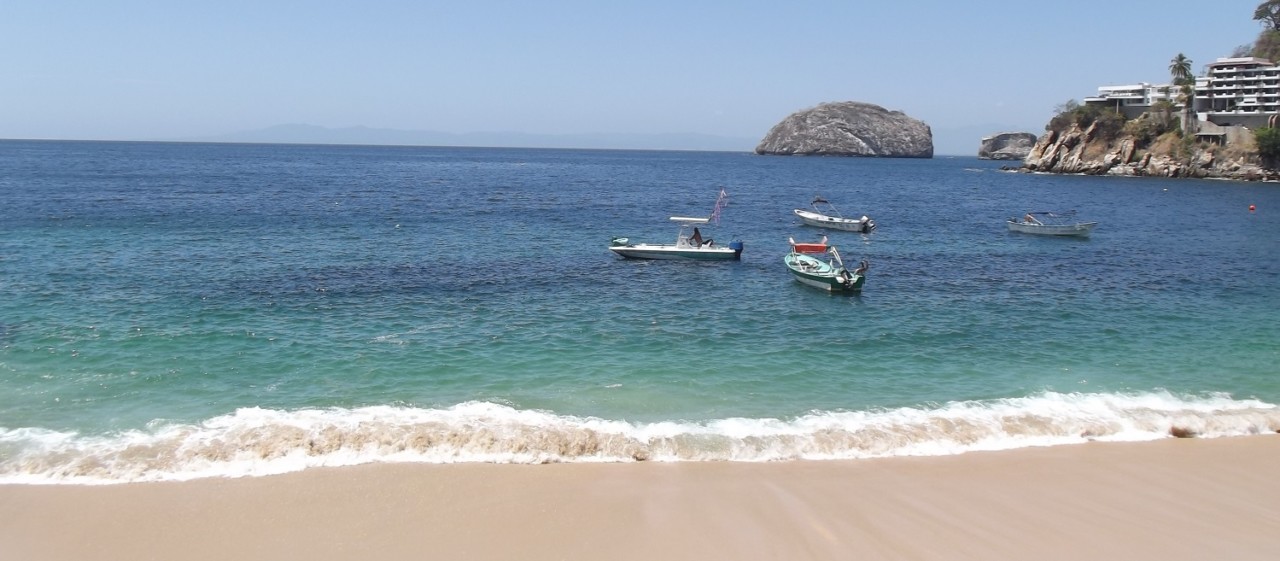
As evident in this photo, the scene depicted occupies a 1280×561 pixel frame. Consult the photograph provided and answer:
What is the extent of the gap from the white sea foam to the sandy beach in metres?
0.56

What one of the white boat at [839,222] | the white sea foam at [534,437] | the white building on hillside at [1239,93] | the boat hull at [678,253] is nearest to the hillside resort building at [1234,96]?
the white building on hillside at [1239,93]

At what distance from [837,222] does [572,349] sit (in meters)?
41.4

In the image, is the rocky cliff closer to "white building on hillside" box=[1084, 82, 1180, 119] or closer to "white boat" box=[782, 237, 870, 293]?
"white building on hillside" box=[1084, 82, 1180, 119]

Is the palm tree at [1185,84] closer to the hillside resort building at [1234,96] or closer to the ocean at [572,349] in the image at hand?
the hillside resort building at [1234,96]

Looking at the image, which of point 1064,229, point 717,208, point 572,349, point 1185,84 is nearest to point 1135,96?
point 1185,84

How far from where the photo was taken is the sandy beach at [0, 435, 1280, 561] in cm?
1174

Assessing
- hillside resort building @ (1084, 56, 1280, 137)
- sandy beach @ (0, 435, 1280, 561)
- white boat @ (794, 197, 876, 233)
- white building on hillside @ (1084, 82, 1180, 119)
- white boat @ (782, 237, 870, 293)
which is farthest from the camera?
white building on hillside @ (1084, 82, 1180, 119)

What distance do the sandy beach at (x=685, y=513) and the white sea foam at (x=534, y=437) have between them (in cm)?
56

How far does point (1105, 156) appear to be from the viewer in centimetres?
12312

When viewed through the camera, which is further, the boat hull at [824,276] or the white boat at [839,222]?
the white boat at [839,222]

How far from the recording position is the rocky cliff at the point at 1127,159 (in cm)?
10788

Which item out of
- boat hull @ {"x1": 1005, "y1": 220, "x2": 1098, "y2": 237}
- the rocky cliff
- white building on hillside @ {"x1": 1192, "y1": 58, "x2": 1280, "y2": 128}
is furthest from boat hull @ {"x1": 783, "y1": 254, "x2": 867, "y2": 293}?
white building on hillside @ {"x1": 1192, "y1": 58, "x2": 1280, "y2": 128}

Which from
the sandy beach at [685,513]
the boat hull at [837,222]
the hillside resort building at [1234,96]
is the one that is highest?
the hillside resort building at [1234,96]

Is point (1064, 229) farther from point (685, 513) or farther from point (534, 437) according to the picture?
point (685, 513)
